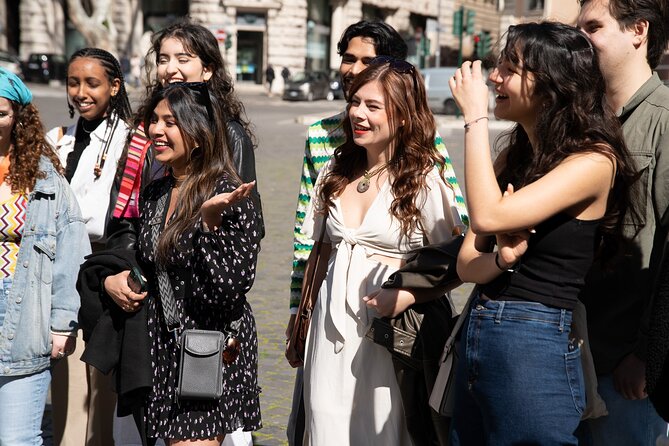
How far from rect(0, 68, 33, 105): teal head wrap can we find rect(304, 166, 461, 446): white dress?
4.79 feet

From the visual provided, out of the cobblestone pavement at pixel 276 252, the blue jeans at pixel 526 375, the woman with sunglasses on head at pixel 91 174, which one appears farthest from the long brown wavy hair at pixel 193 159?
the cobblestone pavement at pixel 276 252

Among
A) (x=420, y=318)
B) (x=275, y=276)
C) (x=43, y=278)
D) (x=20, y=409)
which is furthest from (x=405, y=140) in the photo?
(x=275, y=276)

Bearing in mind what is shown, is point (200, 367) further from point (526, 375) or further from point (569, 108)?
point (569, 108)

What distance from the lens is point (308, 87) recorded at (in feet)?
136

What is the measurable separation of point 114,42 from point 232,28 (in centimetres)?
625

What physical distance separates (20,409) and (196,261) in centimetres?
103

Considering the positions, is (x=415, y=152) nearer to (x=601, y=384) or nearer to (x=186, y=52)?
(x=601, y=384)

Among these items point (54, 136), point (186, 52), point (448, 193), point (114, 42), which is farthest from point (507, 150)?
point (114, 42)

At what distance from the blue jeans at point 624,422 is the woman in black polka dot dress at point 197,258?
1.27 metres

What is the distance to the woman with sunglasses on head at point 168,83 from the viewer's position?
161 inches

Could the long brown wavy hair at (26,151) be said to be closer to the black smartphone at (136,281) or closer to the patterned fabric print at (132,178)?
the patterned fabric print at (132,178)

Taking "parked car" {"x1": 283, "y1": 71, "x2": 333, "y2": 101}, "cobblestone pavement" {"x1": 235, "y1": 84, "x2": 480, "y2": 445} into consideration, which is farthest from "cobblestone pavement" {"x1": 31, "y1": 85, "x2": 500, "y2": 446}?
"parked car" {"x1": 283, "y1": 71, "x2": 333, "y2": 101}

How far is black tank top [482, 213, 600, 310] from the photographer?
2.78 m

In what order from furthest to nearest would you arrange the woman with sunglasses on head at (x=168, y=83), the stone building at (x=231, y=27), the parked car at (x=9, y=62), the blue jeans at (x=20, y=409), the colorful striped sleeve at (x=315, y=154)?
1. the stone building at (x=231, y=27)
2. the parked car at (x=9, y=62)
3. the colorful striped sleeve at (x=315, y=154)
4. the woman with sunglasses on head at (x=168, y=83)
5. the blue jeans at (x=20, y=409)
